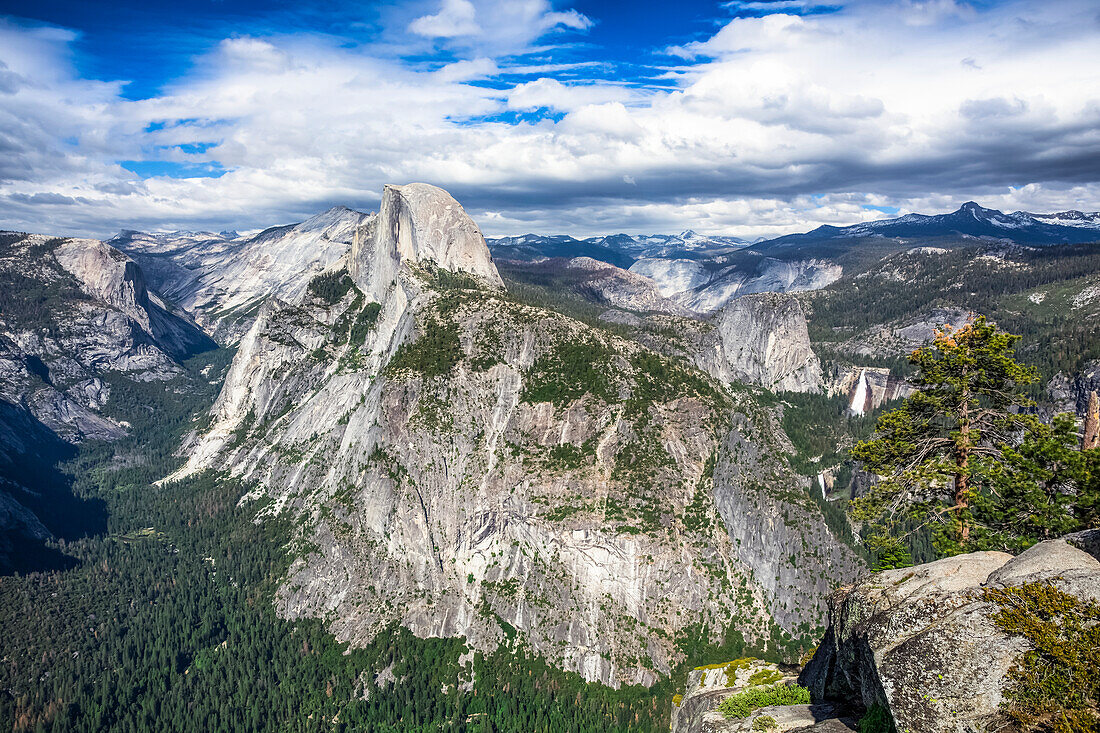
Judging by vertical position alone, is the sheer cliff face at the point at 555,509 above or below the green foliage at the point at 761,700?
below

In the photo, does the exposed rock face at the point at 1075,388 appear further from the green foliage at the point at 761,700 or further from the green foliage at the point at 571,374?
the green foliage at the point at 761,700

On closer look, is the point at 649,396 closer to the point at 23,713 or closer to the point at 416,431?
the point at 416,431

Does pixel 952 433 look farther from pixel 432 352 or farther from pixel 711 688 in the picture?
pixel 432 352

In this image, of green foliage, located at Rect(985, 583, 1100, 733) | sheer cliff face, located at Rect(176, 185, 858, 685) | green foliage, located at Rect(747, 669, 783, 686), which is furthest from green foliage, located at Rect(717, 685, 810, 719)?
sheer cliff face, located at Rect(176, 185, 858, 685)

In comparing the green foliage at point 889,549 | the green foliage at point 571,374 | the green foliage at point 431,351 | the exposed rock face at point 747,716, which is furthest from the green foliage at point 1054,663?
the green foliage at point 431,351

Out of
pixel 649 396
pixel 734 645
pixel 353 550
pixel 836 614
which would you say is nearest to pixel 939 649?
pixel 836 614

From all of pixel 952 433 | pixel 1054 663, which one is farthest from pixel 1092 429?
pixel 1054 663
